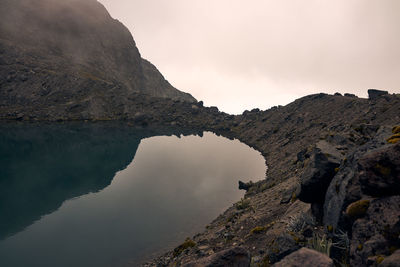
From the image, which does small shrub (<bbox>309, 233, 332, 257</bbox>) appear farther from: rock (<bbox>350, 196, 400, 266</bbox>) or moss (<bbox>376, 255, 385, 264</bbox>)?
moss (<bbox>376, 255, 385, 264</bbox>)

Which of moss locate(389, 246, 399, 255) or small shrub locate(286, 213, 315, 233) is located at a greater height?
moss locate(389, 246, 399, 255)

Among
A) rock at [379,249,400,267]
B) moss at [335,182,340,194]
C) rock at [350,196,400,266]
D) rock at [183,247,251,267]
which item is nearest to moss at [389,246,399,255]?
rock at [350,196,400,266]

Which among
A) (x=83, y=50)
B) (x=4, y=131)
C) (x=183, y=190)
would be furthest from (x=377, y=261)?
(x=83, y=50)

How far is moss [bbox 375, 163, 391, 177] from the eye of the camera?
387 inches

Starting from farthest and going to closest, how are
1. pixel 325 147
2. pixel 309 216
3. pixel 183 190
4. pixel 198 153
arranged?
1. pixel 198 153
2. pixel 183 190
3. pixel 325 147
4. pixel 309 216

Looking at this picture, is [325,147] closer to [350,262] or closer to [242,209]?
[350,262]

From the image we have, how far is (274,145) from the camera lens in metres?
79.6

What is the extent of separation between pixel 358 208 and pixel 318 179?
468 cm

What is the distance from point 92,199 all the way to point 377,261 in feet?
125

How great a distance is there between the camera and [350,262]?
990 centimetres

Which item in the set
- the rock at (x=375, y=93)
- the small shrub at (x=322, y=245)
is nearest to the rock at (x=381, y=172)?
the small shrub at (x=322, y=245)

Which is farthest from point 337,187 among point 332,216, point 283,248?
point 283,248

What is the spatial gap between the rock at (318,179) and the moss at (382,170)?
5.12 metres

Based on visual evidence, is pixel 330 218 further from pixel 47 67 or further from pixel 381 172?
pixel 47 67
